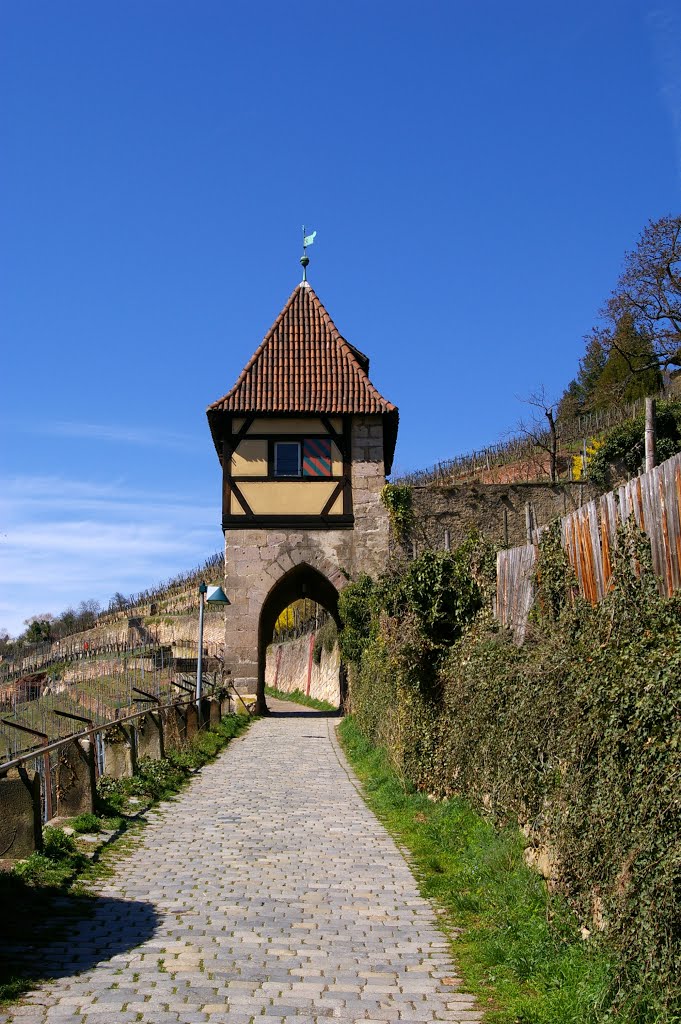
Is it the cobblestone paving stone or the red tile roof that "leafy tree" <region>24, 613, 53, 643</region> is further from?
the cobblestone paving stone

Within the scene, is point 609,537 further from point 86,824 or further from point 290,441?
point 290,441

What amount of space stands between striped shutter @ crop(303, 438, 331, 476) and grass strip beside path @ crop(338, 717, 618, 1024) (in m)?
16.5

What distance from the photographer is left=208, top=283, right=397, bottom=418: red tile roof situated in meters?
25.4

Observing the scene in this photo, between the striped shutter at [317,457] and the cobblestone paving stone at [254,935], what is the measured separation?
15.6 metres

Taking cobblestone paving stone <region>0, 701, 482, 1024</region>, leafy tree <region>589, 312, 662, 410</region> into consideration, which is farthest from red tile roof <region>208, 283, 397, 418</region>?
cobblestone paving stone <region>0, 701, 482, 1024</region>

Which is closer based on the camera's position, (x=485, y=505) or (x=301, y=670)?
(x=485, y=505)

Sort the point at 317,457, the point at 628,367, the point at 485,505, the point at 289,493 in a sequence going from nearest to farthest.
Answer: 1. the point at 289,493
2. the point at 317,457
3. the point at 485,505
4. the point at 628,367

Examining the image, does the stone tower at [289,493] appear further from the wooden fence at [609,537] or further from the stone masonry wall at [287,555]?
the wooden fence at [609,537]

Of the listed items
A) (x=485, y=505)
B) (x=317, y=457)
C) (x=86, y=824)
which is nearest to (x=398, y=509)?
(x=317, y=457)

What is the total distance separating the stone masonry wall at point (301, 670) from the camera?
102ft

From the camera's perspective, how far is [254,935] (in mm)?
5746

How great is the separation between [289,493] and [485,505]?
19.9 feet

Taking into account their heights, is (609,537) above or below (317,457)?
below

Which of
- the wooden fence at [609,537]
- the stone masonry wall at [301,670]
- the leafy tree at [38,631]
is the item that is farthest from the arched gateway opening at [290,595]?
the leafy tree at [38,631]
